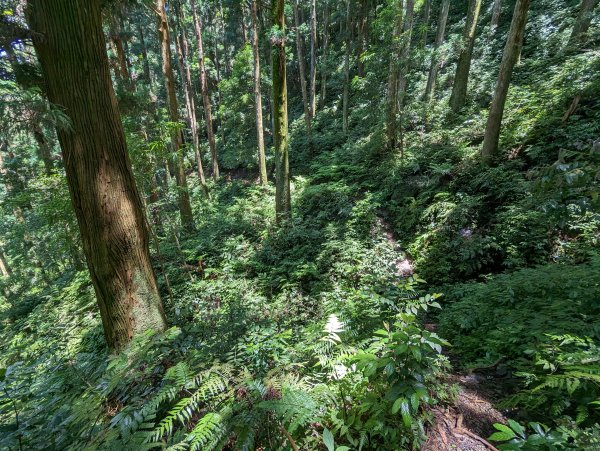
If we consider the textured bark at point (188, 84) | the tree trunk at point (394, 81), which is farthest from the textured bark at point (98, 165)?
the textured bark at point (188, 84)

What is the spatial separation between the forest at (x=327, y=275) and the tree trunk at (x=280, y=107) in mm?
53

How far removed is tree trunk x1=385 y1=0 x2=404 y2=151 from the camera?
9418 mm

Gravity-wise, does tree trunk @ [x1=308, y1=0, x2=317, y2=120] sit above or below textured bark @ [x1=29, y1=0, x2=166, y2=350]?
above

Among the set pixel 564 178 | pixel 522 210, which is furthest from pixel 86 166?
pixel 522 210

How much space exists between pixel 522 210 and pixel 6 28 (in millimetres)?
7623

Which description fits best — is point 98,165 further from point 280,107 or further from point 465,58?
point 465,58

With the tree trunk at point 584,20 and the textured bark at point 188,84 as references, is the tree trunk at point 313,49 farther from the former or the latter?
the tree trunk at point 584,20

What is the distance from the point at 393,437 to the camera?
1.70m

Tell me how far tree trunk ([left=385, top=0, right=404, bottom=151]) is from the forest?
7 centimetres

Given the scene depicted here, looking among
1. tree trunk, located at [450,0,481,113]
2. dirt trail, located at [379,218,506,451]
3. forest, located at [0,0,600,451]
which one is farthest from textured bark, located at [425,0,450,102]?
dirt trail, located at [379,218,506,451]

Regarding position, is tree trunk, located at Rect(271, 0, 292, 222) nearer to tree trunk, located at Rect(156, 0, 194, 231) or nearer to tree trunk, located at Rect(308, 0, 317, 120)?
tree trunk, located at Rect(156, 0, 194, 231)

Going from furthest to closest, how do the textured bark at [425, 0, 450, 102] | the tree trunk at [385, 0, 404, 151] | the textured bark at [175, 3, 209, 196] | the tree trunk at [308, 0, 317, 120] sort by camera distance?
1. the tree trunk at [308, 0, 317, 120]
2. the textured bark at [175, 3, 209, 196]
3. the textured bark at [425, 0, 450, 102]
4. the tree trunk at [385, 0, 404, 151]

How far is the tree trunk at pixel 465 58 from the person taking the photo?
385 inches

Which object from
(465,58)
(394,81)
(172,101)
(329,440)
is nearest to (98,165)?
(329,440)
